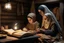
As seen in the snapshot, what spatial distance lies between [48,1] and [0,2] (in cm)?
200

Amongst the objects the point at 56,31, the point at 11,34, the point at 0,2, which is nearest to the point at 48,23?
the point at 56,31

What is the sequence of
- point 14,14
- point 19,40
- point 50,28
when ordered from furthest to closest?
point 14,14
point 50,28
point 19,40

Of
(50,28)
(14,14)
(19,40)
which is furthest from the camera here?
(14,14)

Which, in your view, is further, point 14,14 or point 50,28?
point 14,14

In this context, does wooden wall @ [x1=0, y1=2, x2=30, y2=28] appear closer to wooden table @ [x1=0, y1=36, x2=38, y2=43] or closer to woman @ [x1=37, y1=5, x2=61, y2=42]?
woman @ [x1=37, y1=5, x2=61, y2=42]

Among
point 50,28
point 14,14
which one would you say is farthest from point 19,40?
point 14,14

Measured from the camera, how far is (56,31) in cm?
290


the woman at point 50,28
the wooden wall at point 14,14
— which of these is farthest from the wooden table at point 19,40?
the wooden wall at point 14,14

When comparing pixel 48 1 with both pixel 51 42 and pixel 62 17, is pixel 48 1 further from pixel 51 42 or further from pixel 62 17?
pixel 51 42

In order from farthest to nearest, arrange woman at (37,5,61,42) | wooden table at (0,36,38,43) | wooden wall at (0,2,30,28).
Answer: wooden wall at (0,2,30,28) → woman at (37,5,61,42) → wooden table at (0,36,38,43)

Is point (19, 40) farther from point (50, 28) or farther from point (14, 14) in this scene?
point (14, 14)

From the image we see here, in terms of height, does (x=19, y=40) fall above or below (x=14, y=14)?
below

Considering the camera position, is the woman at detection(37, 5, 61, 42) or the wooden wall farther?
the wooden wall

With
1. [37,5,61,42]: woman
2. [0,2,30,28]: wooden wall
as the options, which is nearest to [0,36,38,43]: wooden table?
[37,5,61,42]: woman
